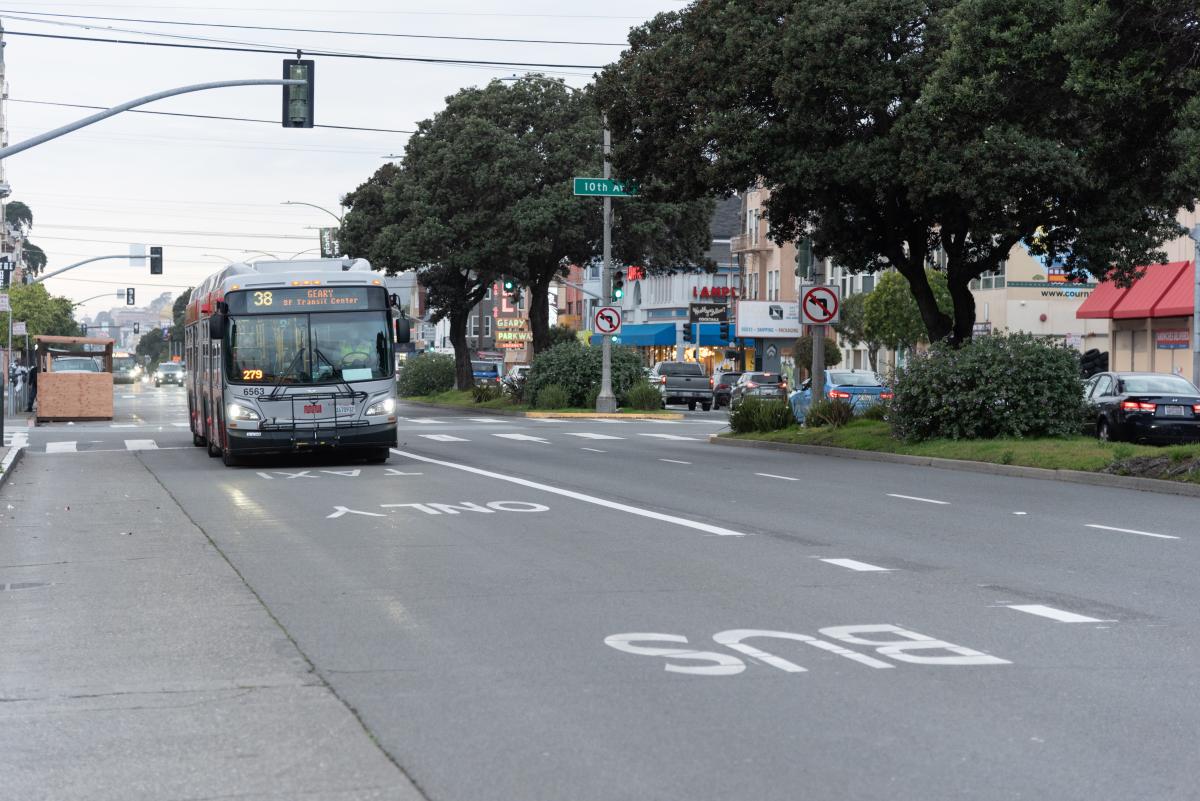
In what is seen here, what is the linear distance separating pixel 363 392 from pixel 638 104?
866 cm

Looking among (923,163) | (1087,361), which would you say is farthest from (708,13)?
(1087,361)

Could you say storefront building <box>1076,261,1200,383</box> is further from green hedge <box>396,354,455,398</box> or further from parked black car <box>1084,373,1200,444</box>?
green hedge <box>396,354,455,398</box>

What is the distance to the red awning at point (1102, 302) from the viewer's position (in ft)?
185

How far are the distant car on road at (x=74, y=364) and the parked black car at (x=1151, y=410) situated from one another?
4028 centimetres

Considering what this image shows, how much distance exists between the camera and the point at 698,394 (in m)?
64.4

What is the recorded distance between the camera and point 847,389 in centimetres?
4178

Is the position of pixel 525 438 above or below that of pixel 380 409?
below

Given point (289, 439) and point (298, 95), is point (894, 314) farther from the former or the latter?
point (289, 439)

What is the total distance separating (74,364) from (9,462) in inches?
1434

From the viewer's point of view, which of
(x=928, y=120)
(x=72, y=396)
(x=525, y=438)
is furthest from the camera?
(x=72, y=396)

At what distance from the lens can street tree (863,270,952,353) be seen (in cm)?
6938

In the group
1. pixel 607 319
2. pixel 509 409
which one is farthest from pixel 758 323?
pixel 607 319

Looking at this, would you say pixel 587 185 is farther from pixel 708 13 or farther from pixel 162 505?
pixel 162 505

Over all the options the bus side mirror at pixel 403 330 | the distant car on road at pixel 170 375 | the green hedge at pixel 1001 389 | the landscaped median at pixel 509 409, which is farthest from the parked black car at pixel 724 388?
the distant car on road at pixel 170 375
